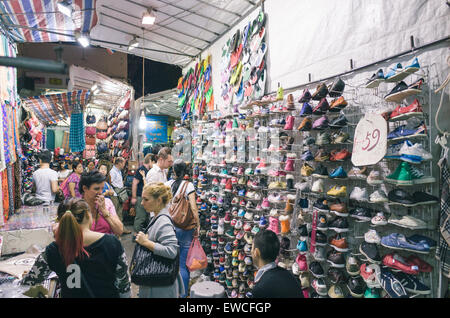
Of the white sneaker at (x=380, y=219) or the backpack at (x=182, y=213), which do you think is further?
the backpack at (x=182, y=213)

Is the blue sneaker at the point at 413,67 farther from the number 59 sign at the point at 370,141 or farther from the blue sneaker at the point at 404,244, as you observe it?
the blue sneaker at the point at 404,244

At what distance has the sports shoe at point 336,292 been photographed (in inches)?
95.5

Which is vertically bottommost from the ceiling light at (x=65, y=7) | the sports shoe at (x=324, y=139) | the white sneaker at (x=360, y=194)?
the white sneaker at (x=360, y=194)

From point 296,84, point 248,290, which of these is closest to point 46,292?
point 248,290

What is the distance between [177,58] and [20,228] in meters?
4.98

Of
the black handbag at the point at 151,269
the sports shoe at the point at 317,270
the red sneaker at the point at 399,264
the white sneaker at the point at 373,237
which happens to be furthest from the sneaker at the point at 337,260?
the black handbag at the point at 151,269

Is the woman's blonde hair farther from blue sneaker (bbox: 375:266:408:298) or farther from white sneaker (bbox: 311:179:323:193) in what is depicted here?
blue sneaker (bbox: 375:266:408:298)

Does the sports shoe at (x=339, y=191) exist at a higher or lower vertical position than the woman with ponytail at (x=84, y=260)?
higher

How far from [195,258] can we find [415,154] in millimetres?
2395

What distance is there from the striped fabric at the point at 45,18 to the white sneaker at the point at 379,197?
14.1 ft

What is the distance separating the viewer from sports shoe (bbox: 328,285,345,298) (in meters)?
2.43

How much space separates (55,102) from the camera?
306 inches

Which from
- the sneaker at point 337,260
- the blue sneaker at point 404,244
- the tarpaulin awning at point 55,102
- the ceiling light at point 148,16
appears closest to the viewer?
the blue sneaker at point 404,244

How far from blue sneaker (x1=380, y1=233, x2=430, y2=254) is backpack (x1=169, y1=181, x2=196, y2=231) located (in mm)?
2046
